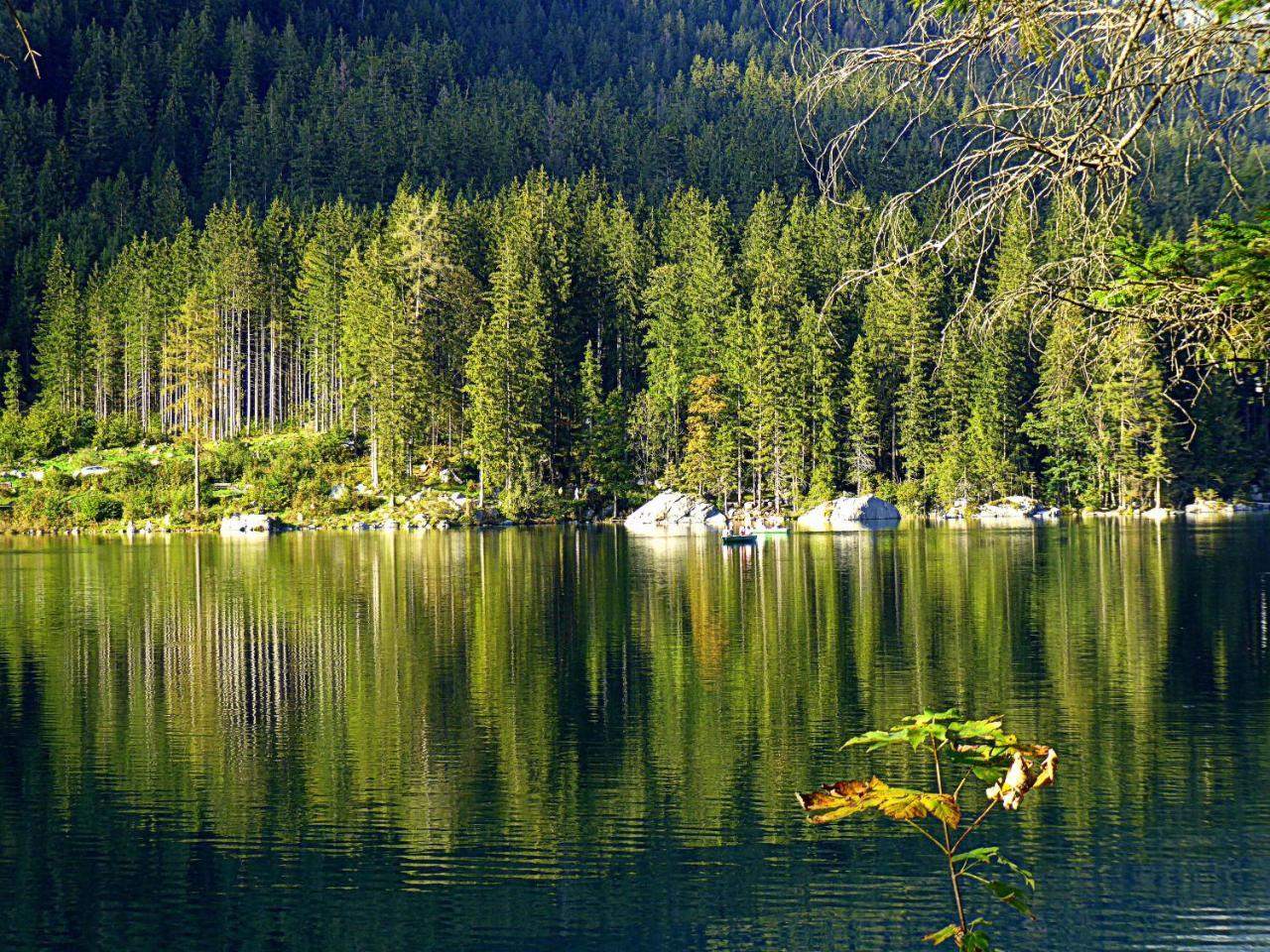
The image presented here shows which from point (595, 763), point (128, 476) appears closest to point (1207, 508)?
point (128, 476)

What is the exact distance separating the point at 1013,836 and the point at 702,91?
588 ft

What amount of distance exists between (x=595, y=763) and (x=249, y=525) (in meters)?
65.8

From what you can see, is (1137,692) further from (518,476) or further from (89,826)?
(518,476)

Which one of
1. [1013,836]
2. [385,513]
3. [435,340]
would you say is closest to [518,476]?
[385,513]

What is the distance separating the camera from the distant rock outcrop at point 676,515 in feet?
285

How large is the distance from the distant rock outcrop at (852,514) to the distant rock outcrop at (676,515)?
20.7ft

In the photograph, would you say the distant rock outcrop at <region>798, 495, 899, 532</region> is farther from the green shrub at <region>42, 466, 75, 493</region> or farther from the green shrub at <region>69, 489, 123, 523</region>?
the green shrub at <region>42, 466, 75, 493</region>

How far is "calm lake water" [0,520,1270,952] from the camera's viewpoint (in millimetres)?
12555

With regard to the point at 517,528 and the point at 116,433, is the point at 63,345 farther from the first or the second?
the point at 517,528

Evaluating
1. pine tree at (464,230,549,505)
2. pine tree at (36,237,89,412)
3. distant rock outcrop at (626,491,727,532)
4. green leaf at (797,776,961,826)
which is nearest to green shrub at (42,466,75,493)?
pine tree at (36,237,89,412)

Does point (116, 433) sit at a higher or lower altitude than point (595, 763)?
higher

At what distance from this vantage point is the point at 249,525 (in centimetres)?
7988

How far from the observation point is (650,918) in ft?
40.6

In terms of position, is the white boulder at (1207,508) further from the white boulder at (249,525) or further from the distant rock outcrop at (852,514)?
the white boulder at (249,525)
